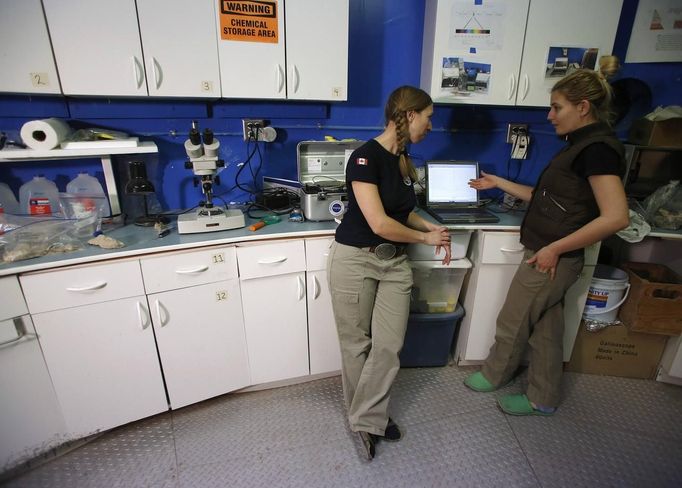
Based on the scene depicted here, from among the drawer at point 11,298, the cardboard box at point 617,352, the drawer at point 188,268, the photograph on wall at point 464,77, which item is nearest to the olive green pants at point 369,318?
the drawer at point 188,268

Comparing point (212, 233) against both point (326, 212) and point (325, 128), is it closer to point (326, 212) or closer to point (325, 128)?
point (326, 212)

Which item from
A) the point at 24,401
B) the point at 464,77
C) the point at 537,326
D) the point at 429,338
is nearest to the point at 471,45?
the point at 464,77

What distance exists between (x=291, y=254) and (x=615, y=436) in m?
1.80

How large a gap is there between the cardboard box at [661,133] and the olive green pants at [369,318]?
1790mm

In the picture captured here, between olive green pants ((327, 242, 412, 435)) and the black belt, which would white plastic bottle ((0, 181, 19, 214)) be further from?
the black belt

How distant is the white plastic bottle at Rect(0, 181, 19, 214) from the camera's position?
1.71 metres

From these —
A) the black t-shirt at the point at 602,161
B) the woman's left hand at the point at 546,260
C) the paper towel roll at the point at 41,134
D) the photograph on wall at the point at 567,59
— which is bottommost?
the woman's left hand at the point at 546,260

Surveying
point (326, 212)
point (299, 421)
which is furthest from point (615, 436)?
point (326, 212)

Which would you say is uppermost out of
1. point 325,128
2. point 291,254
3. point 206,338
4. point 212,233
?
point 325,128

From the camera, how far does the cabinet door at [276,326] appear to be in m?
1.77

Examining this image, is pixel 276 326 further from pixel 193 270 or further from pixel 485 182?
pixel 485 182

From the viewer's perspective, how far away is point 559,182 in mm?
1494

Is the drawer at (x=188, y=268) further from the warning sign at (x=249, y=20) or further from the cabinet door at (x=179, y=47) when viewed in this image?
the warning sign at (x=249, y=20)

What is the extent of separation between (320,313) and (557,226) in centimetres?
118
